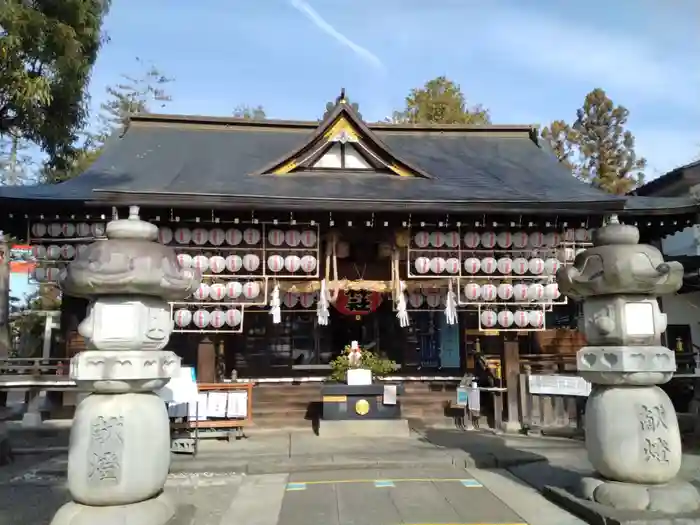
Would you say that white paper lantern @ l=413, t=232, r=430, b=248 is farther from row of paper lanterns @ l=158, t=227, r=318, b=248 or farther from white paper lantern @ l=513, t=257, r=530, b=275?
row of paper lanterns @ l=158, t=227, r=318, b=248

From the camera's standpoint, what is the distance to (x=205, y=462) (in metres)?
9.54

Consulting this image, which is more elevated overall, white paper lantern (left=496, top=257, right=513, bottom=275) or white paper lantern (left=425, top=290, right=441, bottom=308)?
white paper lantern (left=496, top=257, right=513, bottom=275)

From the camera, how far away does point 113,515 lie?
17.3 feet

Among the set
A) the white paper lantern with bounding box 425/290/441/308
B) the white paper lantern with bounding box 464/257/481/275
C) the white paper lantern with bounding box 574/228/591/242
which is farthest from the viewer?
the white paper lantern with bounding box 425/290/441/308

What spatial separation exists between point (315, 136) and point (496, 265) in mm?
5581

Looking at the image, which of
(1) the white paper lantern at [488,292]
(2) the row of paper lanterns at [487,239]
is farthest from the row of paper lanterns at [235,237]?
(1) the white paper lantern at [488,292]

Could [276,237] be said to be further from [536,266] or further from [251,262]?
[536,266]

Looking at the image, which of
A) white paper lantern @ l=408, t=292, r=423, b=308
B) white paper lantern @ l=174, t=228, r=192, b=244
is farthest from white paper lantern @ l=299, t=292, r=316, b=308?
white paper lantern @ l=174, t=228, r=192, b=244

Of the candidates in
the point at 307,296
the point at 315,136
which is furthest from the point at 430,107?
the point at 307,296

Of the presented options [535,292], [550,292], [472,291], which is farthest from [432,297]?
[550,292]

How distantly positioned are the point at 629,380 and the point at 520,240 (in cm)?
649

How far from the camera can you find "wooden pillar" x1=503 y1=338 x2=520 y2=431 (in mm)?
12555

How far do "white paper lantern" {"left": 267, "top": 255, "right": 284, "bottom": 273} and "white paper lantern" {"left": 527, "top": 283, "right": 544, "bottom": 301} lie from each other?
565cm

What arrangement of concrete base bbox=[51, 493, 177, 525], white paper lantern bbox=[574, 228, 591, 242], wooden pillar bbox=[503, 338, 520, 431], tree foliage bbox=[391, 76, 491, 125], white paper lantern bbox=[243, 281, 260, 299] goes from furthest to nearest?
1. tree foliage bbox=[391, 76, 491, 125]
2. white paper lantern bbox=[574, 228, 591, 242]
3. wooden pillar bbox=[503, 338, 520, 431]
4. white paper lantern bbox=[243, 281, 260, 299]
5. concrete base bbox=[51, 493, 177, 525]
